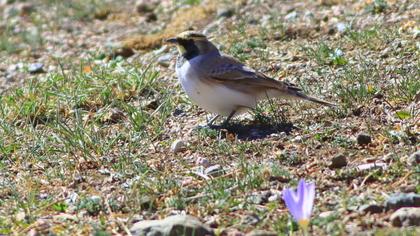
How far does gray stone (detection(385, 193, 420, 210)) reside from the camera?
17.1ft

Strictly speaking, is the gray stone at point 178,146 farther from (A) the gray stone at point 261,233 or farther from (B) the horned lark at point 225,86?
(A) the gray stone at point 261,233

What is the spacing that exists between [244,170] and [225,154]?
1.88 ft

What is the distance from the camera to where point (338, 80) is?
7816 mm

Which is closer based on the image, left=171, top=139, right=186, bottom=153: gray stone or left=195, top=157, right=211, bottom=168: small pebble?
left=195, top=157, right=211, bottom=168: small pebble

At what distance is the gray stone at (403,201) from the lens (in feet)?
17.1

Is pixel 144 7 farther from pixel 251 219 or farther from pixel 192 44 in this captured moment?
pixel 251 219

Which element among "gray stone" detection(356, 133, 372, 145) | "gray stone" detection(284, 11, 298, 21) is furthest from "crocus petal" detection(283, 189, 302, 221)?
"gray stone" detection(284, 11, 298, 21)

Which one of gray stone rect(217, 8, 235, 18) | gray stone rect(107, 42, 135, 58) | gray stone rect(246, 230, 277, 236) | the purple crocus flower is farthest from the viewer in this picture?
gray stone rect(217, 8, 235, 18)

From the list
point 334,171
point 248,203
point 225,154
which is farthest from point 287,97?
point 248,203

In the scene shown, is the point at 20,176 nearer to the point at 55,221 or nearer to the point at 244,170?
the point at 55,221

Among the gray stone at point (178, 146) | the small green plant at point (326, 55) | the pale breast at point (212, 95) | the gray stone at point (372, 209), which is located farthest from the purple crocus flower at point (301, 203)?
the small green plant at point (326, 55)

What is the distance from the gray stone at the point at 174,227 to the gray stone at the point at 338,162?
46.6 inches

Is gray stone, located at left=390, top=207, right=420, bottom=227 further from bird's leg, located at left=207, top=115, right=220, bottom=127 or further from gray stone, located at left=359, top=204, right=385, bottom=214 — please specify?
bird's leg, located at left=207, top=115, right=220, bottom=127

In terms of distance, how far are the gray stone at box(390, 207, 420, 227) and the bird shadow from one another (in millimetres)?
1886
